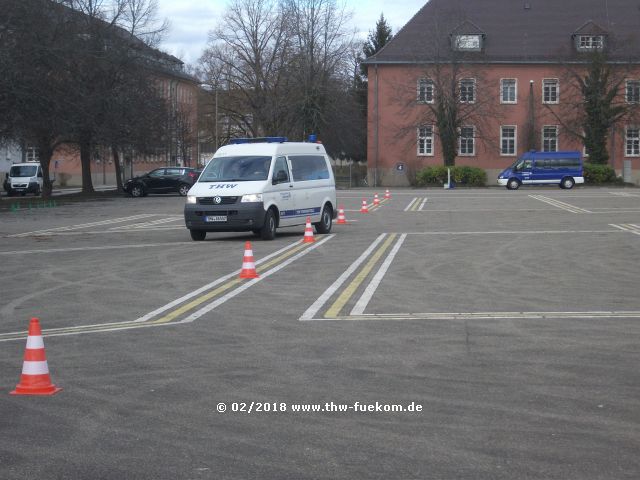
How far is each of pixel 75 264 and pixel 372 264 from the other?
5.40 m

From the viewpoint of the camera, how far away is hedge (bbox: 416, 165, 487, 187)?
241 ft

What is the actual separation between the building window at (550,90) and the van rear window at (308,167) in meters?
55.5

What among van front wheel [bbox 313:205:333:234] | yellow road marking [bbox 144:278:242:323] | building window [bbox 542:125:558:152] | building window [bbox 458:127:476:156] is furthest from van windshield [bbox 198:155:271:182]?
building window [bbox 542:125:558:152]

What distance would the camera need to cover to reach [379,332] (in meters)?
10.5

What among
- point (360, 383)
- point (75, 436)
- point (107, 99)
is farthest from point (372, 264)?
point (107, 99)

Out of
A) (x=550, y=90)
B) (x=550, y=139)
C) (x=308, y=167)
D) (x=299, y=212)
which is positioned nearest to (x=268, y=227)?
(x=299, y=212)

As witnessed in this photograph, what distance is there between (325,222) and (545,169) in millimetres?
45073

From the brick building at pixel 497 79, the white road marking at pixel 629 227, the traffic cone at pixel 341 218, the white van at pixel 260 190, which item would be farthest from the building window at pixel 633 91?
the white van at pixel 260 190

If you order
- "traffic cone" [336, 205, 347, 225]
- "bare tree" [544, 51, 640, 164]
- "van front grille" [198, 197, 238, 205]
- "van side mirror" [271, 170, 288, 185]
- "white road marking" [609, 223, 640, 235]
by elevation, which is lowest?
"white road marking" [609, 223, 640, 235]

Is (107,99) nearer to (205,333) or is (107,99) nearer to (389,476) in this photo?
(205,333)

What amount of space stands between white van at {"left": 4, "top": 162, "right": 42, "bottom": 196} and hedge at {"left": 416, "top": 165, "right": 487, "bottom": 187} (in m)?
27.1

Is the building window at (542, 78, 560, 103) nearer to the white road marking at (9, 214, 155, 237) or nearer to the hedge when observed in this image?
the hedge

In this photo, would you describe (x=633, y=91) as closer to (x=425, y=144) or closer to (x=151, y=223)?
(x=425, y=144)

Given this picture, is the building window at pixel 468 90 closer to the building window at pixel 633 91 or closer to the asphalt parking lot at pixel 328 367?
the building window at pixel 633 91
